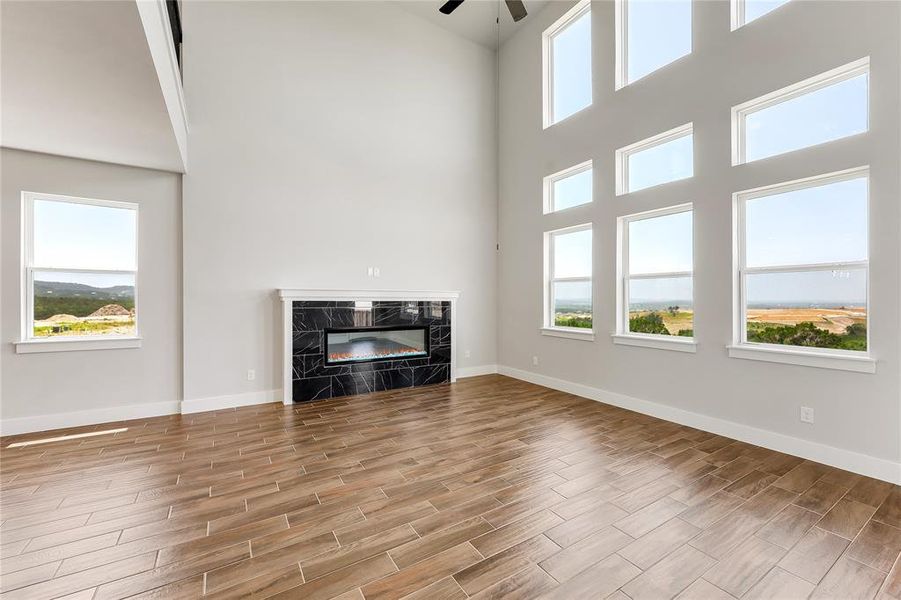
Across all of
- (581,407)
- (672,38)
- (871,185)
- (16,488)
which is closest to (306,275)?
(16,488)

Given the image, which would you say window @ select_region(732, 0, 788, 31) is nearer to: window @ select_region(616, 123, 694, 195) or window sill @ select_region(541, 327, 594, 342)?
window @ select_region(616, 123, 694, 195)

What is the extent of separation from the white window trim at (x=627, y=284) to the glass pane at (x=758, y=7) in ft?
5.38

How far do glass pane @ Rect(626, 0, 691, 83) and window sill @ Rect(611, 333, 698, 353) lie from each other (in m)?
2.90

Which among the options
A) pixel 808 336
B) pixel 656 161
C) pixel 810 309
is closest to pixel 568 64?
pixel 656 161

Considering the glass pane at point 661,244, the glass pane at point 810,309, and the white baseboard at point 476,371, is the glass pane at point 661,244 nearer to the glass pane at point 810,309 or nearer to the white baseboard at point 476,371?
the glass pane at point 810,309

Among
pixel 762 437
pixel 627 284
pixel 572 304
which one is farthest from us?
pixel 572 304

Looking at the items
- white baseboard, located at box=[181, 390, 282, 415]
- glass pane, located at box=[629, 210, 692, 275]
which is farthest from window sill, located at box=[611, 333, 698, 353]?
white baseboard, located at box=[181, 390, 282, 415]

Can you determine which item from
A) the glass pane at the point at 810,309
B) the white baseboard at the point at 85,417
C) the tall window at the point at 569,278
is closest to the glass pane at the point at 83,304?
the white baseboard at the point at 85,417

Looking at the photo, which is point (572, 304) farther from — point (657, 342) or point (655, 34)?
point (655, 34)

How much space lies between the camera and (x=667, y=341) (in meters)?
3.94

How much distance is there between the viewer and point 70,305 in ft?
12.5

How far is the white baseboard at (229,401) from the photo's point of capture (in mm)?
4181

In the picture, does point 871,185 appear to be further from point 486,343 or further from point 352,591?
point 486,343

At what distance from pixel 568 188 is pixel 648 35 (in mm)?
1845
